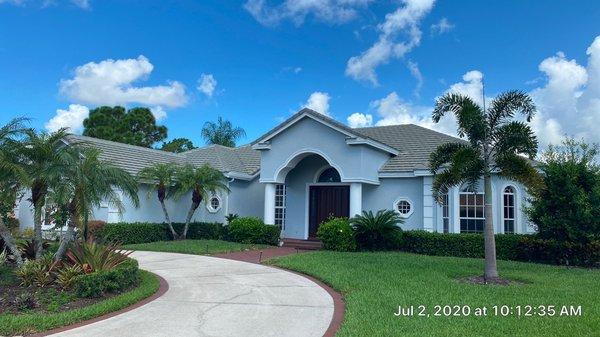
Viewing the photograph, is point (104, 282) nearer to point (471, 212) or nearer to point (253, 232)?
point (253, 232)

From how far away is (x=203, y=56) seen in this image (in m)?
21.5

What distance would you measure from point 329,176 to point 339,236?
4.80 metres

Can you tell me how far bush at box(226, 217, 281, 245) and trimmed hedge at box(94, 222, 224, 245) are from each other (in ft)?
5.48

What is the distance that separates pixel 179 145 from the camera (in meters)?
49.6

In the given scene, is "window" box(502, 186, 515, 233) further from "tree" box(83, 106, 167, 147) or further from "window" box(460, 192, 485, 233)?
"tree" box(83, 106, 167, 147)

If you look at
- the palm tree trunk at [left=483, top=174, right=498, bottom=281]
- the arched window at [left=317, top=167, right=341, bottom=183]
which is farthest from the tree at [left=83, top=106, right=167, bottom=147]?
the palm tree trunk at [left=483, top=174, right=498, bottom=281]

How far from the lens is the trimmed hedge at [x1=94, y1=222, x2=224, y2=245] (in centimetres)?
1872

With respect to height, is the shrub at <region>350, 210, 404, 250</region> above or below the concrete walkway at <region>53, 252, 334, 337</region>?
above

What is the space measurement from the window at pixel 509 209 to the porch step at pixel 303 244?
7519mm

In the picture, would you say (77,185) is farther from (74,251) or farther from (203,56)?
(203,56)

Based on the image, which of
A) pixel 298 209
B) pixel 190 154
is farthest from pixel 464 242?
pixel 190 154

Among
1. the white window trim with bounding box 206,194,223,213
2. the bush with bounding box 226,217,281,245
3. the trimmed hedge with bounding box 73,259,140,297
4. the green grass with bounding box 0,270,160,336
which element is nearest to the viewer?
the green grass with bounding box 0,270,160,336

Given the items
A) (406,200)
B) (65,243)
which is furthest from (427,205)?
(65,243)

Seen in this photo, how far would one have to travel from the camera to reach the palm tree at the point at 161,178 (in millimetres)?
19625
